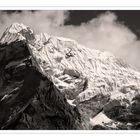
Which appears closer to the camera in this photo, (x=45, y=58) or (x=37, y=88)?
(x=37, y=88)

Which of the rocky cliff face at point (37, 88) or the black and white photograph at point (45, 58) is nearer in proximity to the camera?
the black and white photograph at point (45, 58)

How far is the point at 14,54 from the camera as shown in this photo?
2730cm

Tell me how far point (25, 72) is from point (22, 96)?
1.46 meters

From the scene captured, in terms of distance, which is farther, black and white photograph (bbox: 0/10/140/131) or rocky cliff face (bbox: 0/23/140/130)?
rocky cliff face (bbox: 0/23/140/130)

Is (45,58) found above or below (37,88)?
above

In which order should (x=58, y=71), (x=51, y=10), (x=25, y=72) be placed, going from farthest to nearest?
(x=58, y=71)
(x=25, y=72)
(x=51, y=10)

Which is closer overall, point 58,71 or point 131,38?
point 131,38
